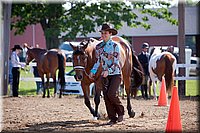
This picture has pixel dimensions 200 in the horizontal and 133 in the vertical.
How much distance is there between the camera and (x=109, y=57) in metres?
8.73

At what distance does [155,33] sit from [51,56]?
87.7 ft

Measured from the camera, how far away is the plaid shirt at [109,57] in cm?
872

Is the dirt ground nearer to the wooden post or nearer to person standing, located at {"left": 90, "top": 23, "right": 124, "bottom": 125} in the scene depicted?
person standing, located at {"left": 90, "top": 23, "right": 124, "bottom": 125}

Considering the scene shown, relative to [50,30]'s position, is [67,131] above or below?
below

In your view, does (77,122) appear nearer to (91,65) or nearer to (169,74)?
(91,65)

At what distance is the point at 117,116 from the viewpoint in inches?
380

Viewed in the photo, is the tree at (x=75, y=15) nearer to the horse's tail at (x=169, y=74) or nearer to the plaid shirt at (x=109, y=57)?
the horse's tail at (x=169, y=74)

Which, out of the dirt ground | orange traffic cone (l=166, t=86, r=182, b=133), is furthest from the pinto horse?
orange traffic cone (l=166, t=86, r=182, b=133)

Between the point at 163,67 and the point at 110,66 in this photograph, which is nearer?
the point at 110,66

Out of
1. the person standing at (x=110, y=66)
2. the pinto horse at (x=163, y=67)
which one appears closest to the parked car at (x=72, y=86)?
the pinto horse at (x=163, y=67)

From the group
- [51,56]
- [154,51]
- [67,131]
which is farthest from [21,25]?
[67,131]

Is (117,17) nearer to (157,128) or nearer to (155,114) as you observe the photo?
(155,114)

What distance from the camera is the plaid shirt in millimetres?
8719

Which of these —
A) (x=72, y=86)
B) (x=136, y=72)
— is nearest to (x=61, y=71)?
(x=72, y=86)
